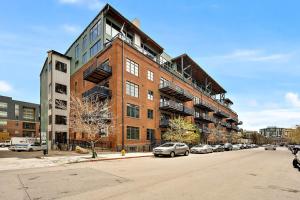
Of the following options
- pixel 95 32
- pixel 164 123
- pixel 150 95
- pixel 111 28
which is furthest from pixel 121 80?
pixel 164 123

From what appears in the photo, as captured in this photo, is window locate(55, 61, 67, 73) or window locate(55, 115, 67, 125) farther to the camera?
window locate(55, 61, 67, 73)

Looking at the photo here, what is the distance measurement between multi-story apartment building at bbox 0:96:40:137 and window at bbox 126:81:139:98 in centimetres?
8123

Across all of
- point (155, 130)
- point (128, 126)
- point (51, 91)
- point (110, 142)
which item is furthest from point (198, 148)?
point (51, 91)

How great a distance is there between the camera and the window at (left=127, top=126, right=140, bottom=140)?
1224 inches

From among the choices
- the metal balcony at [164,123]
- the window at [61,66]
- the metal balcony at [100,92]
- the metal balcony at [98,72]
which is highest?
the window at [61,66]

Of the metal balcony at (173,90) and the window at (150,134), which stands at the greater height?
the metal balcony at (173,90)

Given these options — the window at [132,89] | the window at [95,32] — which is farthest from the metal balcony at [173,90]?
the window at [95,32]

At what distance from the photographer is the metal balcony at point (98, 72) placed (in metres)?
30.2

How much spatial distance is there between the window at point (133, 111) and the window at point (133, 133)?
1784 mm

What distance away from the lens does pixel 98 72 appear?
31188 mm

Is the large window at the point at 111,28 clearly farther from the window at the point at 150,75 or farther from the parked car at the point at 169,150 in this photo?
the parked car at the point at 169,150

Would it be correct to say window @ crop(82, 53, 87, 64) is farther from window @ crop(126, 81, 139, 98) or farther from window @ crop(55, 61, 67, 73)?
window @ crop(126, 81, 139, 98)

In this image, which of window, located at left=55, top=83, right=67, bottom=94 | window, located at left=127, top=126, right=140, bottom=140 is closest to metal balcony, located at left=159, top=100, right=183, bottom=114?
window, located at left=127, top=126, right=140, bottom=140

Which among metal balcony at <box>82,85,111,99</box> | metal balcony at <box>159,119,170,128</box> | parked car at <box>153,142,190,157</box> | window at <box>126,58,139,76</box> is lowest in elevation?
parked car at <box>153,142,190,157</box>
